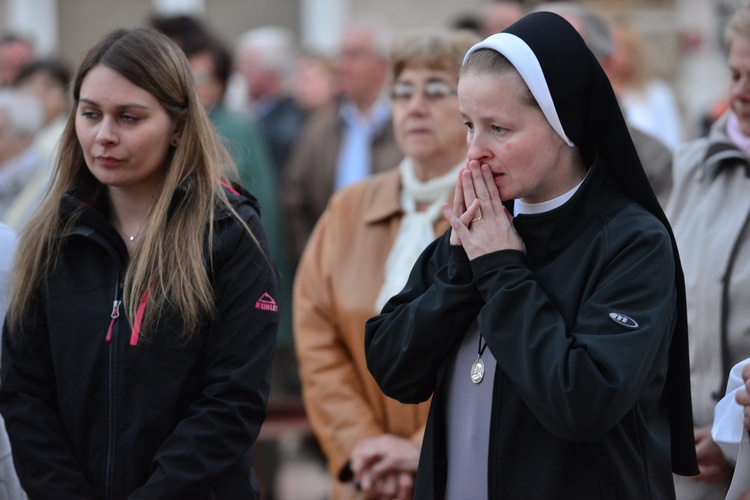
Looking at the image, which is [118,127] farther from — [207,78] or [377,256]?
[207,78]

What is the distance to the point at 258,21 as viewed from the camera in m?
15.0

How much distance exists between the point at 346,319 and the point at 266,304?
3.55ft

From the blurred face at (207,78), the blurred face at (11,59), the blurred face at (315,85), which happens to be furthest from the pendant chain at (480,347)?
the blurred face at (11,59)

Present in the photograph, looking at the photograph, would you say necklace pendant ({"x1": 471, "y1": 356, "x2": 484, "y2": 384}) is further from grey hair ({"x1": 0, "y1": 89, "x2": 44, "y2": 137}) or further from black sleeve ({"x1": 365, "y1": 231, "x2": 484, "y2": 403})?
grey hair ({"x1": 0, "y1": 89, "x2": 44, "y2": 137})

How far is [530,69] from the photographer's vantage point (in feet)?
8.73

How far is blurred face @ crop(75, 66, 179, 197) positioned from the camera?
3295mm

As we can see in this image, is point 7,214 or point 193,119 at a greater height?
point 193,119

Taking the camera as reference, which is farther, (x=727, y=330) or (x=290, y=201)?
(x=290, y=201)

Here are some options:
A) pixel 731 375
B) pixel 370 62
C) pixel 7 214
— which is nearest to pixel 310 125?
pixel 370 62

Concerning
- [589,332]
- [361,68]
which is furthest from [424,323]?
[361,68]

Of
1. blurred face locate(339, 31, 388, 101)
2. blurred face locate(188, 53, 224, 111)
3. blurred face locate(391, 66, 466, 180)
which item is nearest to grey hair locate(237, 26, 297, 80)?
blurred face locate(339, 31, 388, 101)

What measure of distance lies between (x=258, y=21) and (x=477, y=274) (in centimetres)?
1275

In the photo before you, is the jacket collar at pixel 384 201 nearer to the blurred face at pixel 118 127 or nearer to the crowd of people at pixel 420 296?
the crowd of people at pixel 420 296

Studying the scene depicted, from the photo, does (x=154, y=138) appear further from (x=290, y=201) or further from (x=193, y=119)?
(x=290, y=201)
